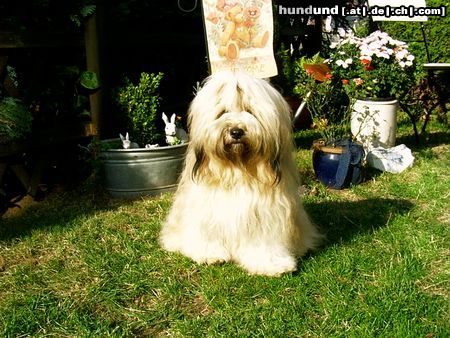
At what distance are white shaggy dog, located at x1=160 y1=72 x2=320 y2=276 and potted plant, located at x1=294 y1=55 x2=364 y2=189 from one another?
1.58 m

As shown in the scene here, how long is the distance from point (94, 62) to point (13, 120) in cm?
99

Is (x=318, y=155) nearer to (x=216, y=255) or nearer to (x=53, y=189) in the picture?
(x=216, y=255)

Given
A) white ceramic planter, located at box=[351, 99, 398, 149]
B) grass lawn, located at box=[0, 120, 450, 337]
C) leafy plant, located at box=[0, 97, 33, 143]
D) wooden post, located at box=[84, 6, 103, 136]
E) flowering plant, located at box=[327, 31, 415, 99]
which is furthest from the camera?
flowering plant, located at box=[327, 31, 415, 99]

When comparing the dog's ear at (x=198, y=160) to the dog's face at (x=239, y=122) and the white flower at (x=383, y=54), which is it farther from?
the white flower at (x=383, y=54)

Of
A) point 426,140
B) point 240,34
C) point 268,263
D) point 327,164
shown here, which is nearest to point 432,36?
point 426,140

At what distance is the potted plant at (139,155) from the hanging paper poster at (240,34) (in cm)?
68

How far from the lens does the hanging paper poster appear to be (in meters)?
4.56

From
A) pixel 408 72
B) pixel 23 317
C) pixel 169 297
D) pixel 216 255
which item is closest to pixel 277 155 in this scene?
pixel 216 255

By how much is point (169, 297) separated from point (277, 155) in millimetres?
978

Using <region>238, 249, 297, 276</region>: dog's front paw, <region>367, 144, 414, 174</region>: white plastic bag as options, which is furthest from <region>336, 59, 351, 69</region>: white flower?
<region>238, 249, 297, 276</region>: dog's front paw

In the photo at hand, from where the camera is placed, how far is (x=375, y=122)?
550 cm

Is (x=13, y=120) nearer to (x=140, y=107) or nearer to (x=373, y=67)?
(x=140, y=107)

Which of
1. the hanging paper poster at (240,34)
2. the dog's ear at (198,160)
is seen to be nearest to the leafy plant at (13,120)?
the hanging paper poster at (240,34)

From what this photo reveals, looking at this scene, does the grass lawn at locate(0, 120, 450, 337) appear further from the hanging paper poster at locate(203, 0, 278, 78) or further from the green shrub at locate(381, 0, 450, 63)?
the green shrub at locate(381, 0, 450, 63)
